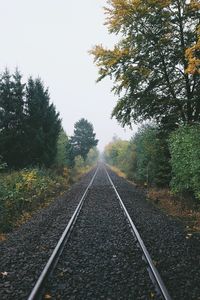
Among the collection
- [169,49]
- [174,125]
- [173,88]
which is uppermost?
[169,49]

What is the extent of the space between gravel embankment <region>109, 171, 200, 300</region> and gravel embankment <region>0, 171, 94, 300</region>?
7.74 feet

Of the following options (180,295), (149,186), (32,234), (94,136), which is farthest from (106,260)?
(94,136)

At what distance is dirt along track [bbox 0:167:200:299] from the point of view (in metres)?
5.66

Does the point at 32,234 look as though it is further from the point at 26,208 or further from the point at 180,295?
the point at 180,295

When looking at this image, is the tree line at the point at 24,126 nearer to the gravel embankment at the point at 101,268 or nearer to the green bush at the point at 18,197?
the green bush at the point at 18,197

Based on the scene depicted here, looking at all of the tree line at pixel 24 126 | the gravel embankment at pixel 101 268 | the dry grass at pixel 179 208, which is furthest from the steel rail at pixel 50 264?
the tree line at pixel 24 126

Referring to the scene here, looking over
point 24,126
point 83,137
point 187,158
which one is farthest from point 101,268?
point 83,137

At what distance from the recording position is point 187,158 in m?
13.9

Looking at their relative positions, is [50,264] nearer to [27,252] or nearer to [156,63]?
[27,252]

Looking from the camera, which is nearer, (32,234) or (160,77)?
(32,234)

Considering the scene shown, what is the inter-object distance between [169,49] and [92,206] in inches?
338

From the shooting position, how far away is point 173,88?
59.3 feet

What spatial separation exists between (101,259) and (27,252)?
1.88 metres

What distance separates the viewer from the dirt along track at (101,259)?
566cm
